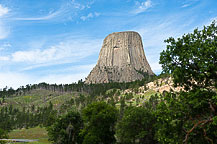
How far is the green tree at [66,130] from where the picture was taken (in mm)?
44688

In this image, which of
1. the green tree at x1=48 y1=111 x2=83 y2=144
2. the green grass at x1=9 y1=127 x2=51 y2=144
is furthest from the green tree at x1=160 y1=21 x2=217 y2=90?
the green grass at x1=9 y1=127 x2=51 y2=144

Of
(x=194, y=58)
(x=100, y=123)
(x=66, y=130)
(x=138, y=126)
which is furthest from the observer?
(x=138, y=126)

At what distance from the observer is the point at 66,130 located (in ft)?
150

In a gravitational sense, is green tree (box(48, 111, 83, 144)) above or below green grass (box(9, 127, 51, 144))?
above

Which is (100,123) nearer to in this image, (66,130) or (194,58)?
(66,130)

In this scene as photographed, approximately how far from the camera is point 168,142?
19.0 metres

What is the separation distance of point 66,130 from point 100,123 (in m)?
8.47

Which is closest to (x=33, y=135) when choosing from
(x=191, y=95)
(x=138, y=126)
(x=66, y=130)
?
(x=66, y=130)

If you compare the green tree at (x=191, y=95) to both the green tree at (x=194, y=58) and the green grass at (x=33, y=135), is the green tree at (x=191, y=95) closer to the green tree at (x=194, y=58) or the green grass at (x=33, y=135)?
the green tree at (x=194, y=58)

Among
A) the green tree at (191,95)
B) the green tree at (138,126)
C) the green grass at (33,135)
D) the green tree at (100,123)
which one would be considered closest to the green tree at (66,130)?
the green tree at (100,123)

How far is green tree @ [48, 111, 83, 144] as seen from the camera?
147ft

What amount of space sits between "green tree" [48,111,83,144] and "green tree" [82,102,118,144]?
3.04 meters

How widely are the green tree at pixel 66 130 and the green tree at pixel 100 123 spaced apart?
3.04m

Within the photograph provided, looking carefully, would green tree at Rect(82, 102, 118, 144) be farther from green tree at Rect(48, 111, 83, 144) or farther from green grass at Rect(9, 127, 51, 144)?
green grass at Rect(9, 127, 51, 144)
